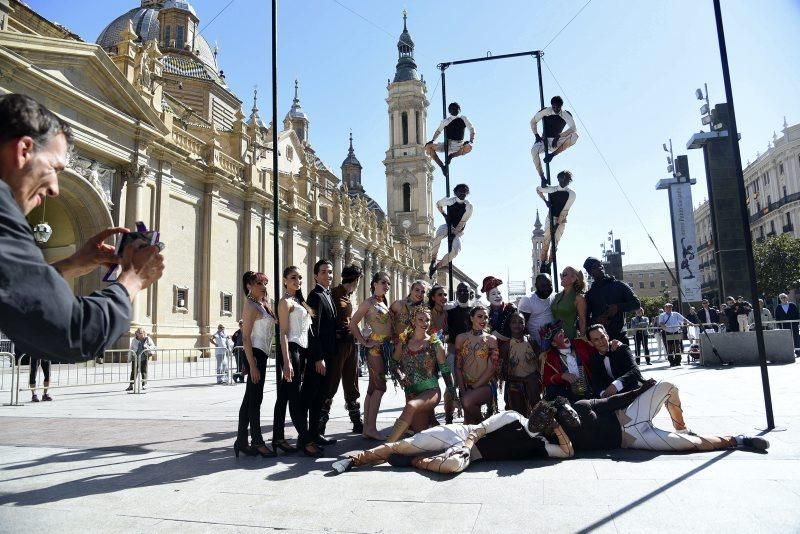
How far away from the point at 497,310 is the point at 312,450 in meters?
3.52

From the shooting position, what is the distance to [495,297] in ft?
25.7

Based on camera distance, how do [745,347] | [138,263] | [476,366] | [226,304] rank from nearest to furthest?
[138,263] < [476,366] < [745,347] < [226,304]

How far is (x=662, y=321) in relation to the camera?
1650 cm

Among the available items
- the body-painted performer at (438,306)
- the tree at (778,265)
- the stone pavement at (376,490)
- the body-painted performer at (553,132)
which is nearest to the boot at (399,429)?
the stone pavement at (376,490)

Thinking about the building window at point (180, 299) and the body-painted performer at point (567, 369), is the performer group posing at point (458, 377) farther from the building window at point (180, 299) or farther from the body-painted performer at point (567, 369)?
the building window at point (180, 299)

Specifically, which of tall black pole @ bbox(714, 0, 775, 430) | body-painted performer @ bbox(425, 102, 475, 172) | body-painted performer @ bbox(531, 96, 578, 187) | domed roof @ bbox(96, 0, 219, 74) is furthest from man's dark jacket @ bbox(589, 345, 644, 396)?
domed roof @ bbox(96, 0, 219, 74)

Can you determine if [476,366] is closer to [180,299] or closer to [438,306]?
[438,306]

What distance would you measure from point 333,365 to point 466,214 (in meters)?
4.27

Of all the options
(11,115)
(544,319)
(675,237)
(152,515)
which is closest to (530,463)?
(544,319)

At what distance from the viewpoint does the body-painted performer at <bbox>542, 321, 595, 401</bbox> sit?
570cm

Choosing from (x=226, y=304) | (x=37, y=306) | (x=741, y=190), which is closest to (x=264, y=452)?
(x=37, y=306)

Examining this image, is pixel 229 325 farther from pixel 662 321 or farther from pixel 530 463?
pixel 530 463

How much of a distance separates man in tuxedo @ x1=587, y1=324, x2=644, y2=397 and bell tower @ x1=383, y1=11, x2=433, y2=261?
199 feet

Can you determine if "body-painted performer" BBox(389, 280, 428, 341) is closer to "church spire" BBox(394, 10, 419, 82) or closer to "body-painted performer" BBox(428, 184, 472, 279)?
"body-painted performer" BBox(428, 184, 472, 279)
